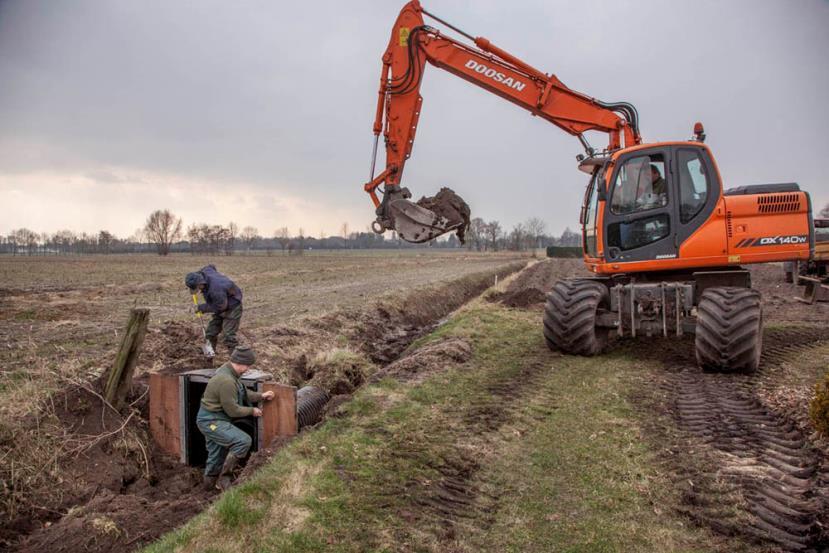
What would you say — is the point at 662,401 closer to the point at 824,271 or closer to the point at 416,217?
the point at 416,217

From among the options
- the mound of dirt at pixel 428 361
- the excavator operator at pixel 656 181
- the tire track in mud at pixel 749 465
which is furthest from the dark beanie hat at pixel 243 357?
the excavator operator at pixel 656 181

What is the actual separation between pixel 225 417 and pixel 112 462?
1409mm

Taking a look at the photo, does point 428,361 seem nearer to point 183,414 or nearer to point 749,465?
point 183,414

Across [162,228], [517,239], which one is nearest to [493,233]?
[517,239]

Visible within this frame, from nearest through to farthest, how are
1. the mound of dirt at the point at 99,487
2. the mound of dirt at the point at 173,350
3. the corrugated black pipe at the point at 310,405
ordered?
the mound of dirt at the point at 99,487 < the corrugated black pipe at the point at 310,405 < the mound of dirt at the point at 173,350

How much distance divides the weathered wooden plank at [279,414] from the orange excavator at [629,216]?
12.9 feet

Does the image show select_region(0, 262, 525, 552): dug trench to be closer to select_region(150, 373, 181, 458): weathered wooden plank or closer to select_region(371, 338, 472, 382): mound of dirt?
select_region(150, 373, 181, 458): weathered wooden plank

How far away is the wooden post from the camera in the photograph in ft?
24.4

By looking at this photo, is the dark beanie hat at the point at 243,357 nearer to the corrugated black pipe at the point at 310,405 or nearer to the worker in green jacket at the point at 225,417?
the worker in green jacket at the point at 225,417

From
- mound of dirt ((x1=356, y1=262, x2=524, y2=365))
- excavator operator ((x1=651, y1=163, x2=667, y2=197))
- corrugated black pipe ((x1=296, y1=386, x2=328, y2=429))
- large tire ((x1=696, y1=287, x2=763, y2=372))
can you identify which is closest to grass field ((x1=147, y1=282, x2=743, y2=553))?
corrugated black pipe ((x1=296, y1=386, x2=328, y2=429))

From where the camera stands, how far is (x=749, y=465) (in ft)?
17.9

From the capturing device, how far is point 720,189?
9.45 m

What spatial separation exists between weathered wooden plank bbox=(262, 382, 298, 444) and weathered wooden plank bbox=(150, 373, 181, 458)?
1.29m

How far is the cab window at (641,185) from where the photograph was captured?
9.62 m
